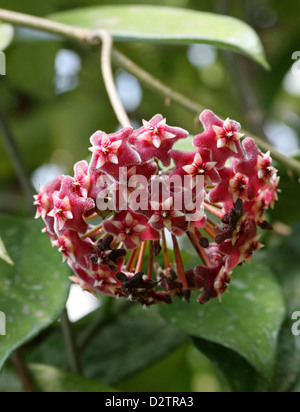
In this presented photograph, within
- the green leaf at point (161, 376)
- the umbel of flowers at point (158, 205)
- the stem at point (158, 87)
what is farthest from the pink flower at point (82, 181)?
the green leaf at point (161, 376)

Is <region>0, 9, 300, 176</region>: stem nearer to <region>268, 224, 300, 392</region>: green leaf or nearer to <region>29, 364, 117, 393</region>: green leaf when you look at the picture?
<region>268, 224, 300, 392</region>: green leaf

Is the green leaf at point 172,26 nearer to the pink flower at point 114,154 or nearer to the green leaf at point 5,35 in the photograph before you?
the green leaf at point 5,35

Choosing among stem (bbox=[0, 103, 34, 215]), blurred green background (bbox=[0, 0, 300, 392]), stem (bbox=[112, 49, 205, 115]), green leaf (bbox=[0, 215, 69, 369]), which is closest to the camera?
green leaf (bbox=[0, 215, 69, 369])

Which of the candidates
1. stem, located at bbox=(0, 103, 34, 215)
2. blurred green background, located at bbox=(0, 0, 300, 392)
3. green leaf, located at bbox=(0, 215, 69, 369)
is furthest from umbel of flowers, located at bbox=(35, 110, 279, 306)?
blurred green background, located at bbox=(0, 0, 300, 392)

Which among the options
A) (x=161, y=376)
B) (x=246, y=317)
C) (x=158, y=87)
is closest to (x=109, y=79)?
(x=158, y=87)

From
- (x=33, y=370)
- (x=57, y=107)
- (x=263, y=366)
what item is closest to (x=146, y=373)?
(x=33, y=370)

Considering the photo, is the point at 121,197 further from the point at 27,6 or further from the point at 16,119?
the point at 16,119
